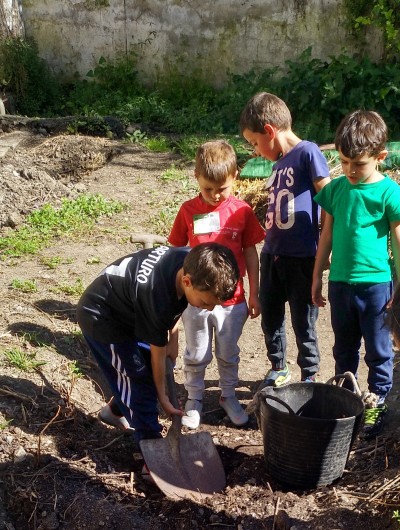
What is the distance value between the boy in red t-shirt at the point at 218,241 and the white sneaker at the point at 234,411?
0.47 feet

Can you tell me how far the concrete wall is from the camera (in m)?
9.45

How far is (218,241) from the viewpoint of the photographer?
152 inches

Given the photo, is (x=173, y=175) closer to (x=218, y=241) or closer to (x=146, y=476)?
(x=218, y=241)

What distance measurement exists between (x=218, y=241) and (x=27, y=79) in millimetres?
7594

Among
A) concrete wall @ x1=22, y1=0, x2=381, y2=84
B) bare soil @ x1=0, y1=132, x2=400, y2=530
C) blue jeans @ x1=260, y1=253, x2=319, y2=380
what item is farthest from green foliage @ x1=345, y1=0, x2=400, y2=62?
blue jeans @ x1=260, y1=253, x2=319, y2=380

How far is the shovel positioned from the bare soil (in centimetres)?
6

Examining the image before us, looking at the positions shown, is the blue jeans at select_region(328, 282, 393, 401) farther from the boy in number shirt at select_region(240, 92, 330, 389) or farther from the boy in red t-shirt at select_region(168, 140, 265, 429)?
the boy in red t-shirt at select_region(168, 140, 265, 429)

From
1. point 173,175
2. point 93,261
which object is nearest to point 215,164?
point 93,261

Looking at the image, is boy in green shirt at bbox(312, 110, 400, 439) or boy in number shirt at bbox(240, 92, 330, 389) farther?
boy in number shirt at bbox(240, 92, 330, 389)

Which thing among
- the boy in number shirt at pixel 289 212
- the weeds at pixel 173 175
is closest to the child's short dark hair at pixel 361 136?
the boy in number shirt at pixel 289 212

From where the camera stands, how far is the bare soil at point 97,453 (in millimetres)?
3305

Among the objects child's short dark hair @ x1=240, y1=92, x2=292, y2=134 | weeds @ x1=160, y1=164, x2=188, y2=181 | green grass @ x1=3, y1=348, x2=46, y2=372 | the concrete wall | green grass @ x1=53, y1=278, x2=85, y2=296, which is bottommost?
green grass @ x1=3, y1=348, x2=46, y2=372

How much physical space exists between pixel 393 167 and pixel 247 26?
11.8 feet

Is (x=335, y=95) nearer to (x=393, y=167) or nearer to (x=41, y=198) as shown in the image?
(x=393, y=167)
